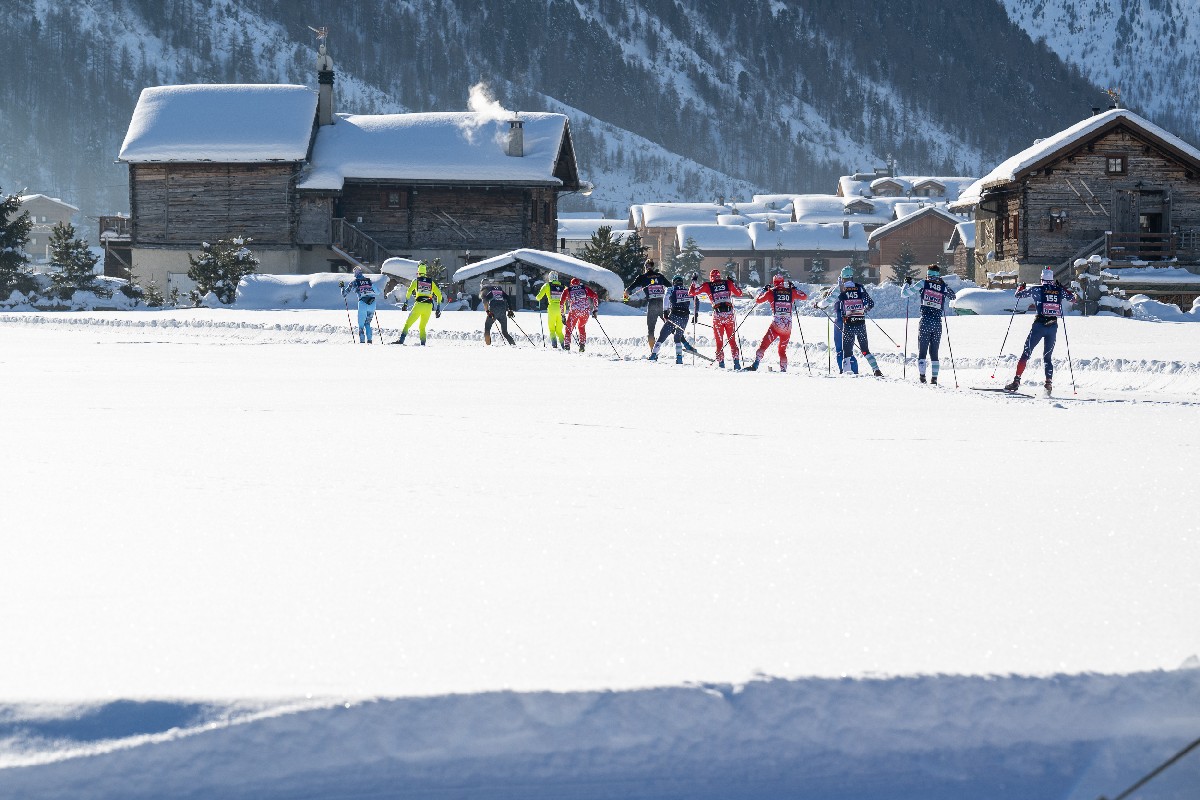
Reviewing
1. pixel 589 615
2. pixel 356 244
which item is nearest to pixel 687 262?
pixel 356 244

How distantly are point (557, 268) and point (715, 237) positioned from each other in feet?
151

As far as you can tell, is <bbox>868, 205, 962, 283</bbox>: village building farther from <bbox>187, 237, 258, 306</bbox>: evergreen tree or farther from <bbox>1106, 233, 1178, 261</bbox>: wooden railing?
<bbox>187, 237, 258, 306</bbox>: evergreen tree

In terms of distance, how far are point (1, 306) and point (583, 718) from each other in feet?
141

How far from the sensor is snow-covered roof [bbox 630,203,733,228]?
3541 inches

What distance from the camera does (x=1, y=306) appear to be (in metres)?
41.8

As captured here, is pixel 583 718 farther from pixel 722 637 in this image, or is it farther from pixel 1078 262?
pixel 1078 262

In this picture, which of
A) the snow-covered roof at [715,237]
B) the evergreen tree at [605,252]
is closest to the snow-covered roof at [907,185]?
the snow-covered roof at [715,237]

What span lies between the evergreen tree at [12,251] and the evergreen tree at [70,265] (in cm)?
117

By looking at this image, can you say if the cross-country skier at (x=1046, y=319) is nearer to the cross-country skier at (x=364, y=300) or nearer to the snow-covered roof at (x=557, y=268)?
the cross-country skier at (x=364, y=300)

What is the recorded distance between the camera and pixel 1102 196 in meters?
41.2

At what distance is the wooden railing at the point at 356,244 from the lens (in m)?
44.0

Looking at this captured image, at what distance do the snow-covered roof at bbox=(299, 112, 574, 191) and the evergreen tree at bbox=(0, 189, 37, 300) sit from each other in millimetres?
9003

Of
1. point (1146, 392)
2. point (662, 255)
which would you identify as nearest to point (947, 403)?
point (1146, 392)

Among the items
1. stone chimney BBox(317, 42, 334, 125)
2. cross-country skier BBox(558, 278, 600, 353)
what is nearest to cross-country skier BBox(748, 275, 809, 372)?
cross-country skier BBox(558, 278, 600, 353)
